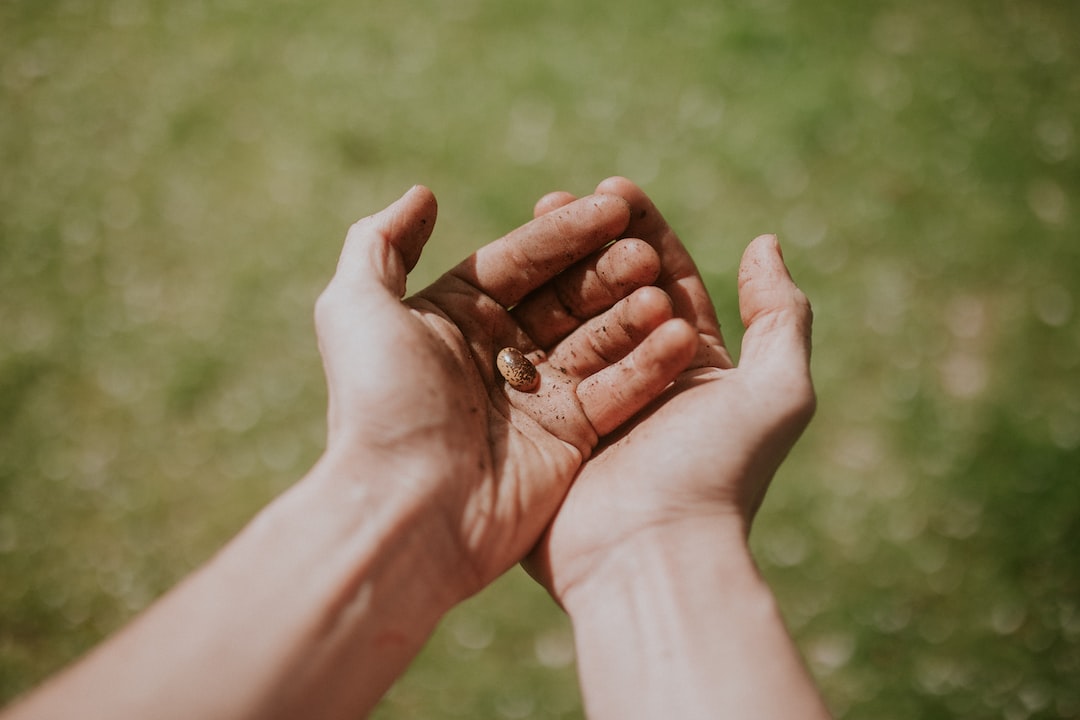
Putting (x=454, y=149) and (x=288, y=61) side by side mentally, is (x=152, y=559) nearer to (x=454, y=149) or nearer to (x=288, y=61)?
(x=454, y=149)

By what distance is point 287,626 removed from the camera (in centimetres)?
201

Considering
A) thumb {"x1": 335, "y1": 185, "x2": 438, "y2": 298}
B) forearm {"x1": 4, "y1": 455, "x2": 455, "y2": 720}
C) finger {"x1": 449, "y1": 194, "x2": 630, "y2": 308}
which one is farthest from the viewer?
finger {"x1": 449, "y1": 194, "x2": 630, "y2": 308}

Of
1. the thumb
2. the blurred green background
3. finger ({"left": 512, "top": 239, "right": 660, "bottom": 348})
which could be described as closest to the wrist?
finger ({"left": 512, "top": 239, "right": 660, "bottom": 348})

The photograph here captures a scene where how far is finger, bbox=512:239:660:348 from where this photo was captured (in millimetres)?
2865

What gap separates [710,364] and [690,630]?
1.11 meters

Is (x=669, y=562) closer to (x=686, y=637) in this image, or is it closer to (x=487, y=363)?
(x=686, y=637)

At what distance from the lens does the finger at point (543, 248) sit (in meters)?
2.86

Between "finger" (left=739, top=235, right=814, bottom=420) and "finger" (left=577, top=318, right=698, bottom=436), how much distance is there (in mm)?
271

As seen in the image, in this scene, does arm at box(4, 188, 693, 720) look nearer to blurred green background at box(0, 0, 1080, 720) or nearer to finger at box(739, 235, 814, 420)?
finger at box(739, 235, 814, 420)

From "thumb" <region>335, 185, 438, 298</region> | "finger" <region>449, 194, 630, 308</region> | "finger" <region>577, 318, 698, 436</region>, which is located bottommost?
"finger" <region>577, 318, 698, 436</region>

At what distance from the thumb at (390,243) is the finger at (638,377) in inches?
34.3

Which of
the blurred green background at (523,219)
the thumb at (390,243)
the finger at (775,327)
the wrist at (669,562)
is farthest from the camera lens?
the blurred green background at (523,219)

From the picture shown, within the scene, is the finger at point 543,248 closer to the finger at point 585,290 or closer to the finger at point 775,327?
the finger at point 585,290

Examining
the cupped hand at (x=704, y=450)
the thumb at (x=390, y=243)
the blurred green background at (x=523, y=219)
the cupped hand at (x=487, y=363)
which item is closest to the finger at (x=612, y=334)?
the cupped hand at (x=487, y=363)
